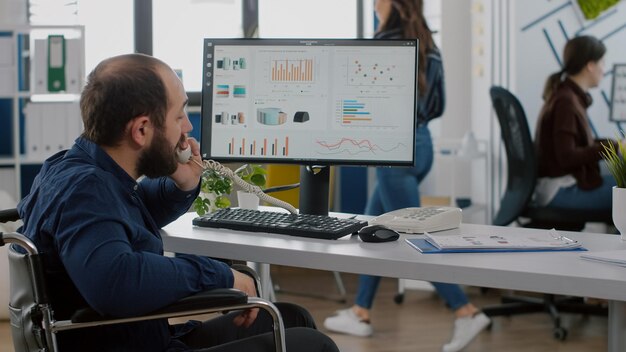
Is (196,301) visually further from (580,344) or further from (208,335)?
(580,344)

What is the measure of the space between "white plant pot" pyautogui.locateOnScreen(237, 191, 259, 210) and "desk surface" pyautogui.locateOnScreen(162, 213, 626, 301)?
33 centimetres

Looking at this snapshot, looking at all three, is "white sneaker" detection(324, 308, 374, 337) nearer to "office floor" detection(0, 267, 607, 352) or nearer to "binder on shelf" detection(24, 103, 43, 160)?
"office floor" detection(0, 267, 607, 352)

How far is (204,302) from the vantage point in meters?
1.58

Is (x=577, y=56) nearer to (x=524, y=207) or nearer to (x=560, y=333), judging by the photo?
(x=524, y=207)

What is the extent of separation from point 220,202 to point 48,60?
7.84 ft

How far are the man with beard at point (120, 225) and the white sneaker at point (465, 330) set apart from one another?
5.76ft

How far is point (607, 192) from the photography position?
396 cm

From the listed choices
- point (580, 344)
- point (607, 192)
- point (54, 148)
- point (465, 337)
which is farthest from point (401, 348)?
point (54, 148)

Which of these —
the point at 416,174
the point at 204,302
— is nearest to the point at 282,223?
the point at 204,302

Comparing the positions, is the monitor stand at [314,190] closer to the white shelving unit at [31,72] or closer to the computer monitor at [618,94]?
the white shelving unit at [31,72]

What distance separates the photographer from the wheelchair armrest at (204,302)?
5.09 ft

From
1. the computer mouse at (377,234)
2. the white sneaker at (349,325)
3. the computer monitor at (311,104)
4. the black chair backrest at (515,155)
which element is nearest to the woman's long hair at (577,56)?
the black chair backrest at (515,155)

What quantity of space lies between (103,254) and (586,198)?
9.49 ft

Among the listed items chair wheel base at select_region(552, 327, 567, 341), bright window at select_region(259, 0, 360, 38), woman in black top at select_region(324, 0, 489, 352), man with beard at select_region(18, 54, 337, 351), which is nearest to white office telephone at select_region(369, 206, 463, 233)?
man with beard at select_region(18, 54, 337, 351)
